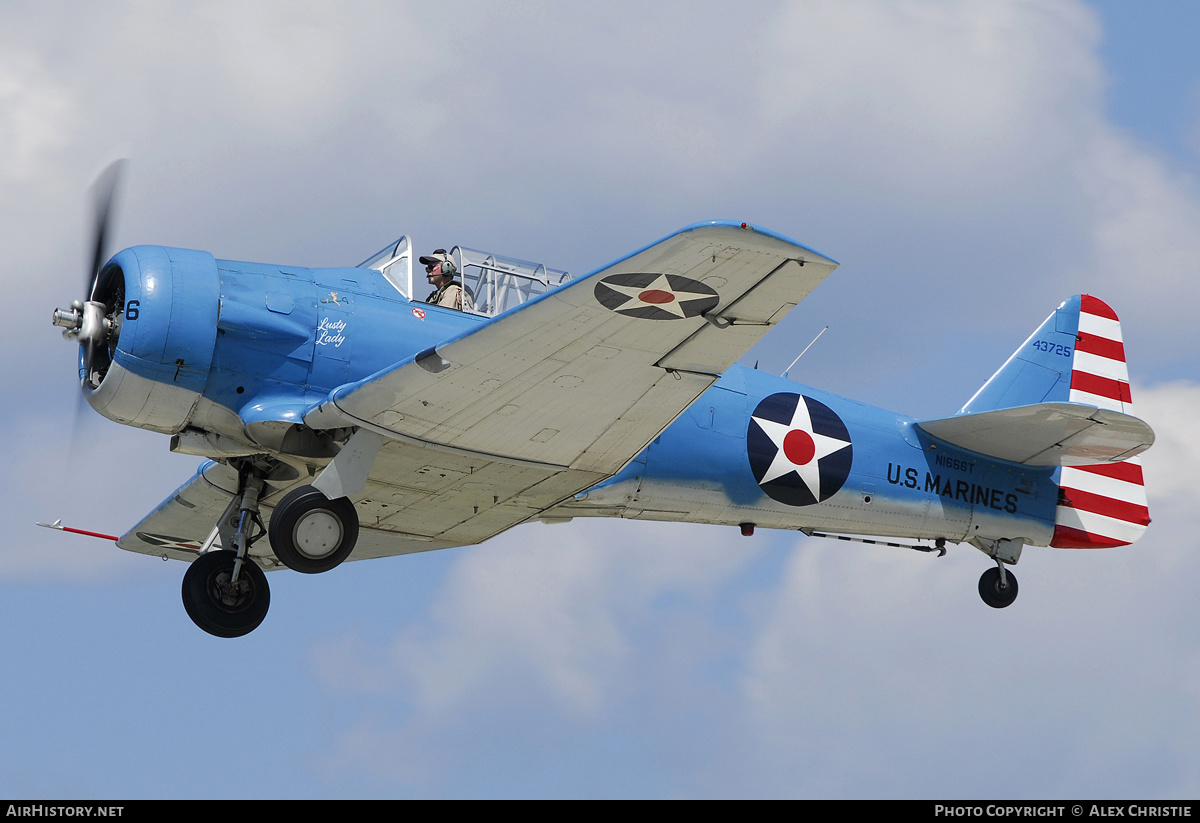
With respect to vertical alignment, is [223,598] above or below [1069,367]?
below

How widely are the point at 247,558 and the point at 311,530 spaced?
3.85 ft

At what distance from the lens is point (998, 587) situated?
12672mm

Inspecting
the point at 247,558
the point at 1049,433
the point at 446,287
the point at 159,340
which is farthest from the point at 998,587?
the point at 159,340

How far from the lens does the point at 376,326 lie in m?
9.90

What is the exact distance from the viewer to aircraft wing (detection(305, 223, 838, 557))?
7.86 m

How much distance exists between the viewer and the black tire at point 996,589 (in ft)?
41.5

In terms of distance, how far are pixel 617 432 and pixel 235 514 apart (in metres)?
3.13

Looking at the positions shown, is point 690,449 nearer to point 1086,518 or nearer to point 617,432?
point 617,432

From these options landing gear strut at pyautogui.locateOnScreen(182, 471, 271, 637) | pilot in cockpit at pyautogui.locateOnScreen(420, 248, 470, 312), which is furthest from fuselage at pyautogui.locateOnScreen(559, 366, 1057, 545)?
landing gear strut at pyautogui.locateOnScreen(182, 471, 271, 637)

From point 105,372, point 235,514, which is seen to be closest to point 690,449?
point 235,514

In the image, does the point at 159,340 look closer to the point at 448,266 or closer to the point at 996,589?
the point at 448,266

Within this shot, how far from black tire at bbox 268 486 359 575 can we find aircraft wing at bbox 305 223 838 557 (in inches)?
19.8

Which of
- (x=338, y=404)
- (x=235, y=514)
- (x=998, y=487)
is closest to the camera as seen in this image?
(x=338, y=404)

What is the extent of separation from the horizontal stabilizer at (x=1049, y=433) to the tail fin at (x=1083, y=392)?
74 cm
